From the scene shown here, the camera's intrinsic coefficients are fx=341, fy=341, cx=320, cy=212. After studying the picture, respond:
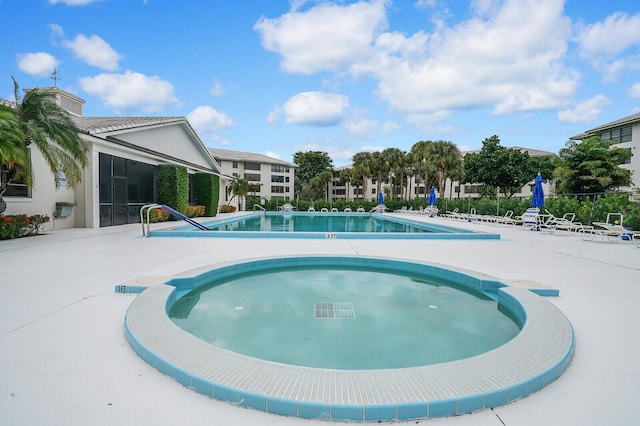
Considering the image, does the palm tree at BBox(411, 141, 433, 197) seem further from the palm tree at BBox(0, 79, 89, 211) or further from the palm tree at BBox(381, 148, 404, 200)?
the palm tree at BBox(0, 79, 89, 211)

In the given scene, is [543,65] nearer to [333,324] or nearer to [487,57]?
[487,57]

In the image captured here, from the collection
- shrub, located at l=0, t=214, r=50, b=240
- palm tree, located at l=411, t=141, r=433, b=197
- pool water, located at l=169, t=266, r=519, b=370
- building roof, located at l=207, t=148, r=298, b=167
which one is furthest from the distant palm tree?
building roof, located at l=207, t=148, r=298, b=167

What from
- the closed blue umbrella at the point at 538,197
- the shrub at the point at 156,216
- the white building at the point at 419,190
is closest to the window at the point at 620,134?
the white building at the point at 419,190

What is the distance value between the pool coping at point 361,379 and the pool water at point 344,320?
83 cm

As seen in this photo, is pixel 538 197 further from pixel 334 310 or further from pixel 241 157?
pixel 241 157

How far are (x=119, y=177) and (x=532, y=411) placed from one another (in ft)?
53.2

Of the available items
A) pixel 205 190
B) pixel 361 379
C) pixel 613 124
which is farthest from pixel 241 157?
pixel 361 379

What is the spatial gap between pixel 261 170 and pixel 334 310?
172 feet

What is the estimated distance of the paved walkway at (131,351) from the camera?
6.84 feet

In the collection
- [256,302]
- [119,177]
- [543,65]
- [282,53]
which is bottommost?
[256,302]

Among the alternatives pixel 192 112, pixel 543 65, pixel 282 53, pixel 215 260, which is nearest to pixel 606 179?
pixel 543 65

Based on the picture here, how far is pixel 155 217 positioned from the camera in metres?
15.6

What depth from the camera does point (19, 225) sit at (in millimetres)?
9828

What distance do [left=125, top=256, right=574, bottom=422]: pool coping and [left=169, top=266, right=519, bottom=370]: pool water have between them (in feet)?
2.72
